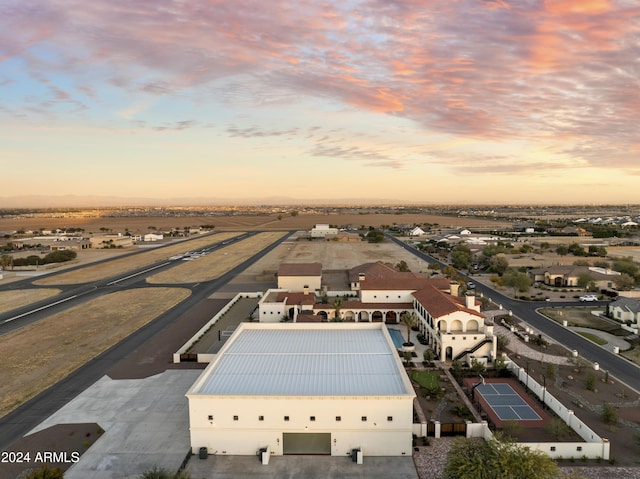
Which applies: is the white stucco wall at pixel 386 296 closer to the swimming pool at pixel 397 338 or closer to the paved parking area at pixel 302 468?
the swimming pool at pixel 397 338

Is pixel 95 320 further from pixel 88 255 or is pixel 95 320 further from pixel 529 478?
pixel 88 255

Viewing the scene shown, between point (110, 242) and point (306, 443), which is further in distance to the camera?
point (110, 242)

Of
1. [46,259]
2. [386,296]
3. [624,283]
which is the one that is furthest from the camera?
[46,259]

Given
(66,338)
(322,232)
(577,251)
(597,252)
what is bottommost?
(66,338)

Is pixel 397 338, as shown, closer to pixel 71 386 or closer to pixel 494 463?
pixel 494 463

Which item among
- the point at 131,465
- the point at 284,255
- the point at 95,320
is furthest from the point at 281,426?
the point at 284,255

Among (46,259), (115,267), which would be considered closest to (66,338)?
(115,267)

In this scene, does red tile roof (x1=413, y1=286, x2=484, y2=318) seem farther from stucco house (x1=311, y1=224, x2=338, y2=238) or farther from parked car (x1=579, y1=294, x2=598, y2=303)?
stucco house (x1=311, y1=224, x2=338, y2=238)
